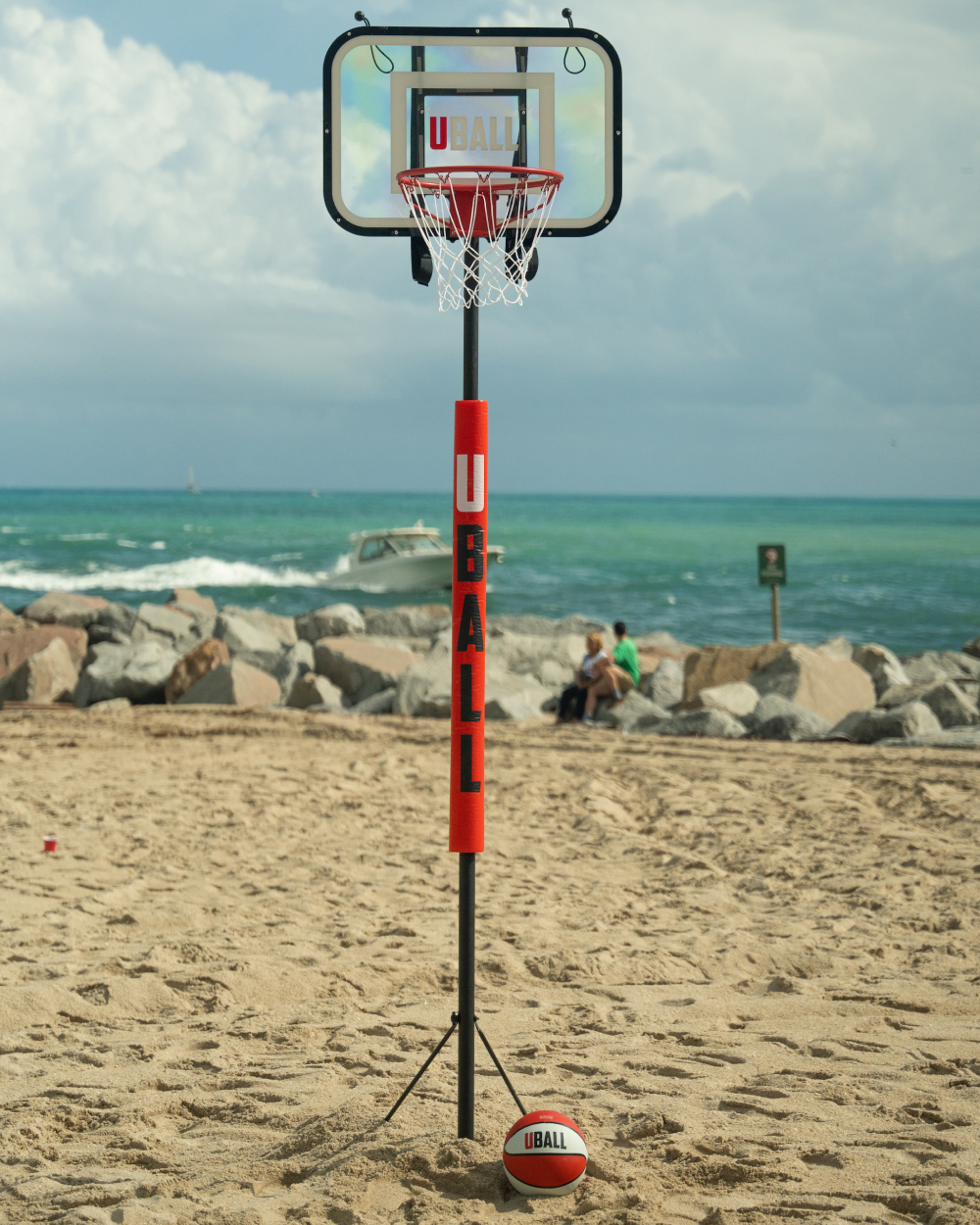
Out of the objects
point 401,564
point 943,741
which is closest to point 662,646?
point 943,741

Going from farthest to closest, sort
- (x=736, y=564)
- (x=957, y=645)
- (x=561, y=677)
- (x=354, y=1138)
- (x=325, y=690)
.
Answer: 1. (x=736, y=564)
2. (x=957, y=645)
3. (x=561, y=677)
4. (x=325, y=690)
5. (x=354, y=1138)

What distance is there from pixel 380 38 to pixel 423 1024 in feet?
12.7

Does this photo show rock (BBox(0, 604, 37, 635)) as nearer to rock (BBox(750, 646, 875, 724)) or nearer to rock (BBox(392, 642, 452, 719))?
rock (BBox(392, 642, 452, 719))

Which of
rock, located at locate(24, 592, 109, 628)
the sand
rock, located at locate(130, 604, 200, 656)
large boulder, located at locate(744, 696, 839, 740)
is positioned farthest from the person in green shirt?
rock, located at locate(24, 592, 109, 628)

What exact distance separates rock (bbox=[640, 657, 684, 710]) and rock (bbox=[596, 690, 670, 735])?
189 centimetres

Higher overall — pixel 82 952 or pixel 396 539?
pixel 396 539

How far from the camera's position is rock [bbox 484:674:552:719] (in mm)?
12352

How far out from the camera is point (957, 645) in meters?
23.1

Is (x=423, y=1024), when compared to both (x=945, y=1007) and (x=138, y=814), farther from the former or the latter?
(x=138, y=814)

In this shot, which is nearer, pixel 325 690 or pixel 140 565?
pixel 325 690

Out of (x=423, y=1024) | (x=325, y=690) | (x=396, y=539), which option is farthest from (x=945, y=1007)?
(x=396, y=539)

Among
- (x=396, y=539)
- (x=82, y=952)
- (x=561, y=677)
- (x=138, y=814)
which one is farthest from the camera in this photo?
(x=396, y=539)

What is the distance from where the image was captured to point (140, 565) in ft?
142

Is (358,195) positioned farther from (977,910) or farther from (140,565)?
(140,565)
